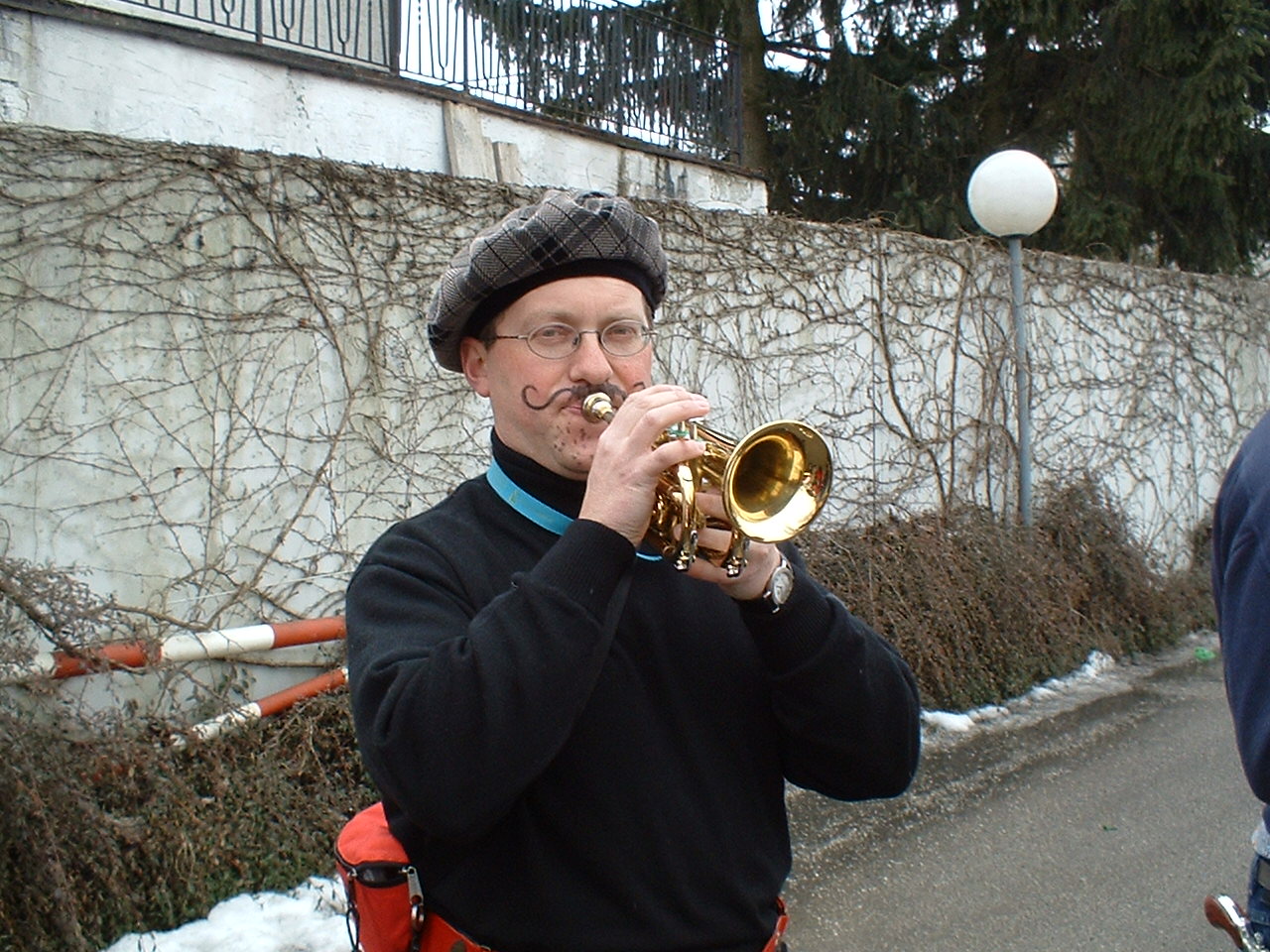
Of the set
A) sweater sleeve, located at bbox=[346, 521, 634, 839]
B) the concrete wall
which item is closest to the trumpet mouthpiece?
sweater sleeve, located at bbox=[346, 521, 634, 839]

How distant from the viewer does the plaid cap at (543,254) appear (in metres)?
1.61

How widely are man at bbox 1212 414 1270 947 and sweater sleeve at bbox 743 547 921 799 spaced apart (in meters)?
0.50

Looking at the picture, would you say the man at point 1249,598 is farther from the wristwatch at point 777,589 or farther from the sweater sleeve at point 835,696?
the wristwatch at point 777,589

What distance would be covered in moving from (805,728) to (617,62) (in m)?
7.44

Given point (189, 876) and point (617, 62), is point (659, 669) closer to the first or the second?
point (189, 876)

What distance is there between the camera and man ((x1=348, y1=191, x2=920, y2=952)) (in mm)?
1380

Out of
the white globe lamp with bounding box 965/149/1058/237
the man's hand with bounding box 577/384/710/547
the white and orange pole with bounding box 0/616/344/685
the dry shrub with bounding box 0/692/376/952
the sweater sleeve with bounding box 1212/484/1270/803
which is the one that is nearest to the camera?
the man's hand with bounding box 577/384/710/547

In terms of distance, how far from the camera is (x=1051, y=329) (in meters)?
7.54

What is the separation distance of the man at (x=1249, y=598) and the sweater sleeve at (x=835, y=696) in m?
0.50

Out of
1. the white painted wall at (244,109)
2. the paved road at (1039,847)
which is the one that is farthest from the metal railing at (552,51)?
the paved road at (1039,847)

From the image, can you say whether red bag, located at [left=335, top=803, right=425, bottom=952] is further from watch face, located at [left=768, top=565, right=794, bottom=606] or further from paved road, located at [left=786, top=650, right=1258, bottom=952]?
paved road, located at [left=786, top=650, right=1258, bottom=952]

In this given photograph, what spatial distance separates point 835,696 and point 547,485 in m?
0.50

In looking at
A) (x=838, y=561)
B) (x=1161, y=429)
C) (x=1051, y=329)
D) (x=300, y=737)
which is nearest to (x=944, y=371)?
(x=1051, y=329)

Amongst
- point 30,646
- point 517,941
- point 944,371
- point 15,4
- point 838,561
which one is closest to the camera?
point 517,941
